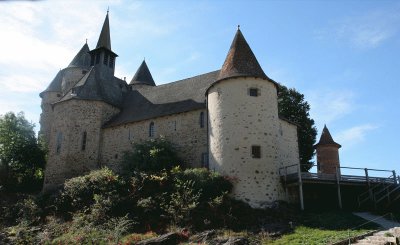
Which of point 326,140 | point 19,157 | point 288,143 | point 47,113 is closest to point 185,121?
point 288,143

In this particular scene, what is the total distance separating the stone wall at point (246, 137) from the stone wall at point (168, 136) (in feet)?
7.21

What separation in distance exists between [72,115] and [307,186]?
19014 mm

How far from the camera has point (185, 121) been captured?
28188 mm

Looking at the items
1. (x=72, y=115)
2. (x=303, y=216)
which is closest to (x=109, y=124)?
(x=72, y=115)

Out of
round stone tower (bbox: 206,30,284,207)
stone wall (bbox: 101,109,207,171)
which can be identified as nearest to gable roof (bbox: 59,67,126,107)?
stone wall (bbox: 101,109,207,171)

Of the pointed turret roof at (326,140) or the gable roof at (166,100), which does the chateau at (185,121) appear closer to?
the gable roof at (166,100)

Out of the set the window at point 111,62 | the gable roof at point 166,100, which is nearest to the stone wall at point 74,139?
the gable roof at point 166,100

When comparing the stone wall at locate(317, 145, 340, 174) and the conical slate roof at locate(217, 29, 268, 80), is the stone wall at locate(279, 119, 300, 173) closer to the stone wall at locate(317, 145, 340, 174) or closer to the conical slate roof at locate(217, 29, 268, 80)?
the conical slate roof at locate(217, 29, 268, 80)

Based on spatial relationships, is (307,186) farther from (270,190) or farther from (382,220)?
(382,220)

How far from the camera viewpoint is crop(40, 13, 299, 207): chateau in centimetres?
2319

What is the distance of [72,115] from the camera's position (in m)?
31.2

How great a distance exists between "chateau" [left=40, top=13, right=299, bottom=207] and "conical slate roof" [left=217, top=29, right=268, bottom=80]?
64 millimetres

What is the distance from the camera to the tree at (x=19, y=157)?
32281mm

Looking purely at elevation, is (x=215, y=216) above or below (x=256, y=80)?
below
